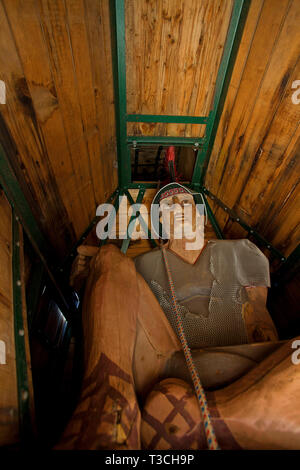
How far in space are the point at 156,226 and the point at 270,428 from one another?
242 cm

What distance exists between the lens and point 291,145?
5.92 ft

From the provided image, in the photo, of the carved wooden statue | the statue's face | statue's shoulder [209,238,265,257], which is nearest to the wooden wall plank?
the carved wooden statue

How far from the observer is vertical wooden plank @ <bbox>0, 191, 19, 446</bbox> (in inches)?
31.8

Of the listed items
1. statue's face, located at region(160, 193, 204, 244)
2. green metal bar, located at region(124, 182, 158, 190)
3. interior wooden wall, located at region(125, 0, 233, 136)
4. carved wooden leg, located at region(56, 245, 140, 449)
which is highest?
interior wooden wall, located at region(125, 0, 233, 136)

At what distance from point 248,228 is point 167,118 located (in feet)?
5.17

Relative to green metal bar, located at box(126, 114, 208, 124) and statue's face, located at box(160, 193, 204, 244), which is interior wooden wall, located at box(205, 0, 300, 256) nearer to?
green metal bar, located at box(126, 114, 208, 124)

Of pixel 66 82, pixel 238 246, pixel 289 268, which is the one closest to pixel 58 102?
pixel 66 82

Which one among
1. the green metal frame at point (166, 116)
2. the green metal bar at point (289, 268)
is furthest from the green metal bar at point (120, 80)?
the green metal bar at point (289, 268)

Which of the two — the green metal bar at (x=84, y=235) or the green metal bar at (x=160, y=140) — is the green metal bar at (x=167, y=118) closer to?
the green metal bar at (x=160, y=140)

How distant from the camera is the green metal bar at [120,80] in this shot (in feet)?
6.40

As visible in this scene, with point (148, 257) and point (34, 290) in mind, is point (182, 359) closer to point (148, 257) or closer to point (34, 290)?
point (148, 257)

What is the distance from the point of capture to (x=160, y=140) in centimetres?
269

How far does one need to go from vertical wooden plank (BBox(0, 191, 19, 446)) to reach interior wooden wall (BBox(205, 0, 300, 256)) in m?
2.18

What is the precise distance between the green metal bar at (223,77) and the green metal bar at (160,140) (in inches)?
6.6
